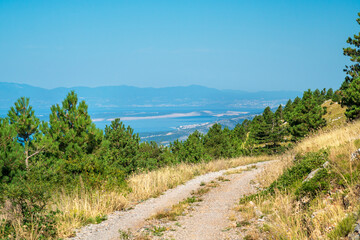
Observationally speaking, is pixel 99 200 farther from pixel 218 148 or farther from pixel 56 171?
pixel 218 148

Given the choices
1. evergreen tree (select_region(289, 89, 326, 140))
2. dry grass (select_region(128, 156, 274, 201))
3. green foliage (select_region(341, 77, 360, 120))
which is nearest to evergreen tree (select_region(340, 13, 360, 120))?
green foliage (select_region(341, 77, 360, 120))

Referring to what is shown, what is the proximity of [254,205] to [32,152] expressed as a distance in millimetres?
9287

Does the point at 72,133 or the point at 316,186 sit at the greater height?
the point at 72,133

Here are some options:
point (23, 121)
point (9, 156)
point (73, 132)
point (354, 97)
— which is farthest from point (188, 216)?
point (354, 97)

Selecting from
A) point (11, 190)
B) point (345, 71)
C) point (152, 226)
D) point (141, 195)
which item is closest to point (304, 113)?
point (345, 71)

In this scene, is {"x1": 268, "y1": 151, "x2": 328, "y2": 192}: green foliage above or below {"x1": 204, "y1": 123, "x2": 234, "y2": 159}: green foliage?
above

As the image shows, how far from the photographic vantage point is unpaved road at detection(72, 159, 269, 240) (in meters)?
7.04

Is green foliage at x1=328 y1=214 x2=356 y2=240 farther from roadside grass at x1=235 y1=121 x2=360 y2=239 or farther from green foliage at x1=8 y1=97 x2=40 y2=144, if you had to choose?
green foliage at x1=8 y1=97 x2=40 y2=144

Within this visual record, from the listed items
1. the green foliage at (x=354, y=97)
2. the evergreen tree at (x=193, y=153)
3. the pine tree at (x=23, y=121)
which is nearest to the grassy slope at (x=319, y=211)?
the pine tree at (x=23, y=121)

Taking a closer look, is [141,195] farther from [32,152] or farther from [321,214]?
[321,214]

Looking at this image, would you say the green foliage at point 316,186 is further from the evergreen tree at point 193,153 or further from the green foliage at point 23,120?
the evergreen tree at point 193,153

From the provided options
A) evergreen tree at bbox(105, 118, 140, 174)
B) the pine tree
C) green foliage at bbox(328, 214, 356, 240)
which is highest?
the pine tree

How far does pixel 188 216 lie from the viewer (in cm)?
863

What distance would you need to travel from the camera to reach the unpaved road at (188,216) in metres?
7.04
